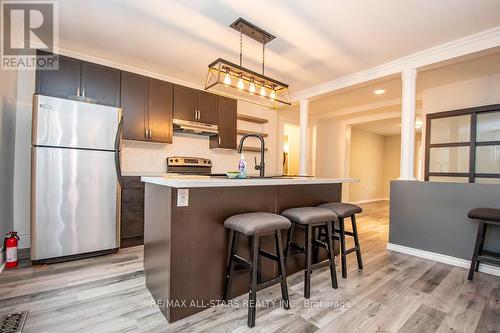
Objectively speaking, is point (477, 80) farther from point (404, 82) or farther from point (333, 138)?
point (333, 138)

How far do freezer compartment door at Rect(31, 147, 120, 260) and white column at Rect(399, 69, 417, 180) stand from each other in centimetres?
372

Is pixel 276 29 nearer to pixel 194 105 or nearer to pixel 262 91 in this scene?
pixel 262 91

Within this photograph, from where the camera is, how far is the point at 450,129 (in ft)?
12.6

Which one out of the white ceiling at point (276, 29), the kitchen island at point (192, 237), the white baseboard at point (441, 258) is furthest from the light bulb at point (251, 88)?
the white baseboard at point (441, 258)

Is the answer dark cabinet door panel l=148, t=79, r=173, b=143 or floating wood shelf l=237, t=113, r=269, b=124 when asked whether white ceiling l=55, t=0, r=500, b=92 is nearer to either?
dark cabinet door panel l=148, t=79, r=173, b=143

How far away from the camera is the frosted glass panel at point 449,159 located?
12.0ft

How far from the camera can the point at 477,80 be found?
11.9ft

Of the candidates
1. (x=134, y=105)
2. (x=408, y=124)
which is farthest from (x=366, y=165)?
(x=134, y=105)

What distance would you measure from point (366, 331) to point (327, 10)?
8.72 feet

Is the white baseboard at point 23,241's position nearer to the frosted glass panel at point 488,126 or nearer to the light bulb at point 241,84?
the light bulb at point 241,84

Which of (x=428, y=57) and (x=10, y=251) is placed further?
(x=428, y=57)

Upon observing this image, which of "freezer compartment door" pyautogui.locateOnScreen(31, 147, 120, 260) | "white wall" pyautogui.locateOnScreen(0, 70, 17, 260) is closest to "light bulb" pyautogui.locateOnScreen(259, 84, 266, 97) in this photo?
"freezer compartment door" pyautogui.locateOnScreen(31, 147, 120, 260)

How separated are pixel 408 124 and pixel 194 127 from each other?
3108 mm

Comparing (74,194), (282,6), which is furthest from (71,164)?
(282,6)
